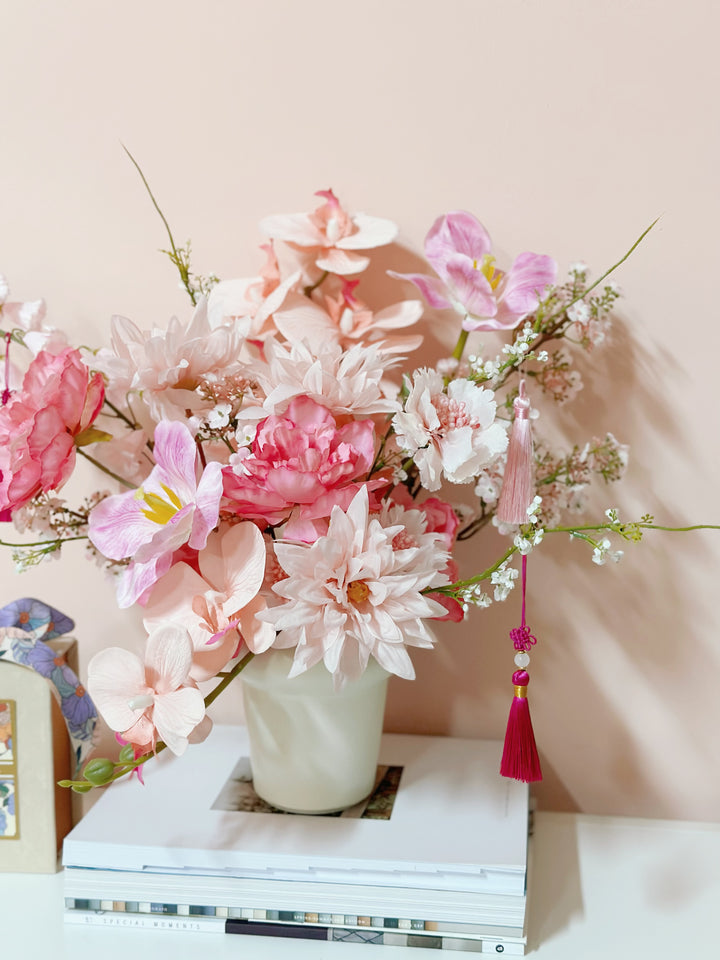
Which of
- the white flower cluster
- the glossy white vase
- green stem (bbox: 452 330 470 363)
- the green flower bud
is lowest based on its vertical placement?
the glossy white vase

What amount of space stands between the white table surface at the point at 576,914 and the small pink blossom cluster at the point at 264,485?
20 centimetres

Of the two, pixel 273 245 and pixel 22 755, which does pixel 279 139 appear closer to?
pixel 273 245

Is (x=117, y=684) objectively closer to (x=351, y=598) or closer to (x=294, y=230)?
(x=351, y=598)

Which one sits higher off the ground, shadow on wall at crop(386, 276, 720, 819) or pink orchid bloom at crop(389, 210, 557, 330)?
pink orchid bloom at crop(389, 210, 557, 330)

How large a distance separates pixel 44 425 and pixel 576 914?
1.99 ft

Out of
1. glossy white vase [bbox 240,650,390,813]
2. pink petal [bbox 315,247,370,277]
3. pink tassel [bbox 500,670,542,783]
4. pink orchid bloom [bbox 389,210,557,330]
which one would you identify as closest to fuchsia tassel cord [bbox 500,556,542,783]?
pink tassel [bbox 500,670,542,783]

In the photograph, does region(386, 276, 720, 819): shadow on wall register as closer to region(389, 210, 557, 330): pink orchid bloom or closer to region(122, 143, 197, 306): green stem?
region(389, 210, 557, 330): pink orchid bloom

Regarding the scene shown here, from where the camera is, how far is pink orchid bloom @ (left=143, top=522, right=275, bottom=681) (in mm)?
722

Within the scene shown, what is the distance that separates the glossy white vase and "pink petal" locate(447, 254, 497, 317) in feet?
1.04

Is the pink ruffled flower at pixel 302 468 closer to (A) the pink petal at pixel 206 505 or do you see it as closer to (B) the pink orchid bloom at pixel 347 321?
(A) the pink petal at pixel 206 505

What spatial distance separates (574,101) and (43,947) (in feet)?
2.92

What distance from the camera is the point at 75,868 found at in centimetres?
81

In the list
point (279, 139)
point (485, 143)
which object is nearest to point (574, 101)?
point (485, 143)

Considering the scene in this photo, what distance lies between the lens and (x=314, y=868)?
772 millimetres
